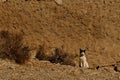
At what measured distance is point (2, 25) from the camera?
12.2 meters

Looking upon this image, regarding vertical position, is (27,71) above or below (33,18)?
below

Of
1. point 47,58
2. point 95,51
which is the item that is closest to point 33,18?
point 47,58

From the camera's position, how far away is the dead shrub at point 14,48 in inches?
420

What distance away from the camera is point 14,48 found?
11328 millimetres

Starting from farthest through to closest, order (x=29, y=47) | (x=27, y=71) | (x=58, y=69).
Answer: (x=29, y=47), (x=58, y=69), (x=27, y=71)

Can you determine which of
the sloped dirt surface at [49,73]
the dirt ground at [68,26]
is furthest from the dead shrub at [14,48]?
the sloped dirt surface at [49,73]

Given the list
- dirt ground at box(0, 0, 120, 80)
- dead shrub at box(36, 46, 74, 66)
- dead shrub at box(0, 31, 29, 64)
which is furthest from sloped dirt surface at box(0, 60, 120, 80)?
dirt ground at box(0, 0, 120, 80)

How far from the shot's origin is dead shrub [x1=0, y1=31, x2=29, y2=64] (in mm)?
10665

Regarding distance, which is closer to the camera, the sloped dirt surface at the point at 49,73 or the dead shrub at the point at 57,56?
the sloped dirt surface at the point at 49,73

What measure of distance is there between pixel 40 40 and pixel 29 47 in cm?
43

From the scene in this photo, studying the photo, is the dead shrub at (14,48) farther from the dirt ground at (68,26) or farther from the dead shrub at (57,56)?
the dead shrub at (57,56)

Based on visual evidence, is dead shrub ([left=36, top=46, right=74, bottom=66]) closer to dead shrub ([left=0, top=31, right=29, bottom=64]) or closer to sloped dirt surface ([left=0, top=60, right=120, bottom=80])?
dead shrub ([left=0, top=31, right=29, bottom=64])

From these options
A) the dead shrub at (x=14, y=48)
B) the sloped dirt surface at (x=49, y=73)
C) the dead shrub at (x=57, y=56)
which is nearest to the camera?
the sloped dirt surface at (x=49, y=73)

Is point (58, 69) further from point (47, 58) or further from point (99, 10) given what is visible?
point (99, 10)
